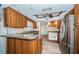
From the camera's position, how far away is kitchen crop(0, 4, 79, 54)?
6.51 feet

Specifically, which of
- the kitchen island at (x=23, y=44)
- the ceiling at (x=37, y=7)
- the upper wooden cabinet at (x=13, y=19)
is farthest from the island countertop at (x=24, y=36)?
the ceiling at (x=37, y=7)

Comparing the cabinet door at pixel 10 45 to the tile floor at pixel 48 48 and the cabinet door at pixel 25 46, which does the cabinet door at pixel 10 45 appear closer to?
the cabinet door at pixel 25 46

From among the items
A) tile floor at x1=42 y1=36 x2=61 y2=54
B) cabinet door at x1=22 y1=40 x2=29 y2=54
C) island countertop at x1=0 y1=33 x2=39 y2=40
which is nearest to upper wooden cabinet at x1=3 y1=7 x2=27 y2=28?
island countertop at x1=0 y1=33 x2=39 y2=40

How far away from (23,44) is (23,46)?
0.10 ft

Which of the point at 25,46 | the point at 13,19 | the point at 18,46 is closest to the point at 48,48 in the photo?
the point at 25,46

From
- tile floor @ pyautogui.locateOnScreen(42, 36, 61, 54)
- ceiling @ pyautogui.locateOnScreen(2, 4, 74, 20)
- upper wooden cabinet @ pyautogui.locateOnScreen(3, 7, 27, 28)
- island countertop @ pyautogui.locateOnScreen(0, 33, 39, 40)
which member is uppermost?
ceiling @ pyautogui.locateOnScreen(2, 4, 74, 20)

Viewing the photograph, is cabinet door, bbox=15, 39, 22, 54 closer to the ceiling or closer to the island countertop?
the island countertop

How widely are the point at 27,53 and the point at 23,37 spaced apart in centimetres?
25

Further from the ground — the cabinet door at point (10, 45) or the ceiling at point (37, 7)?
the ceiling at point (37, 7)

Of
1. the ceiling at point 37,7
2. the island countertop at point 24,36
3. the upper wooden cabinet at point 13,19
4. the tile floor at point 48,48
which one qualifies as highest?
the ceiling at point 37,7

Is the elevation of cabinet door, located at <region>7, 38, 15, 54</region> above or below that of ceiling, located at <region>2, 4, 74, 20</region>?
below

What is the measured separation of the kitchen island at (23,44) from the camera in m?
1.99
